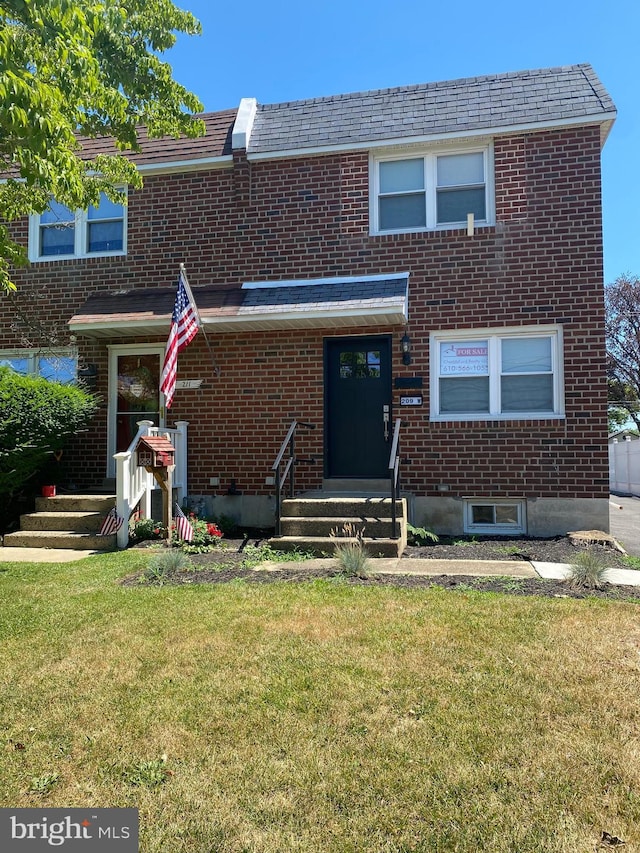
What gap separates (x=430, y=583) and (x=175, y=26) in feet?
26.3

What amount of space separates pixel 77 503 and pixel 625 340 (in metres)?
28.6

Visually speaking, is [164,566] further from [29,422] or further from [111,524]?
[29,422]

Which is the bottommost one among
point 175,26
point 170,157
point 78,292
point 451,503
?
point 451,503

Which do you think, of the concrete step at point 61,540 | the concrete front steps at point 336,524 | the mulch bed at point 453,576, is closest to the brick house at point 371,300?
the mulch bed at point 453,576

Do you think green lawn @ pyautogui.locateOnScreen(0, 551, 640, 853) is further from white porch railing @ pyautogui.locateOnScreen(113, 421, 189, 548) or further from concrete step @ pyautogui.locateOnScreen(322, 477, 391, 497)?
concrete step @ pyautogui.locateOnScreen(322, 477, 391, 497)

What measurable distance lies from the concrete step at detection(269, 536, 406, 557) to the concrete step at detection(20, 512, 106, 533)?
8.77 ft

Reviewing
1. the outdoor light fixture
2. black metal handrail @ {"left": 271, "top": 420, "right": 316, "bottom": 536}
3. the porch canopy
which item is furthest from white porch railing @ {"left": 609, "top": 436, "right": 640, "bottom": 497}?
black metal handrail @ {"left": 271, "top": 420, "right": 316, "bottom": 536}

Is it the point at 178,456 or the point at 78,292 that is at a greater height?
the point at 78,292

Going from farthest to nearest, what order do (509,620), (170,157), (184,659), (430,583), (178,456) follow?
(170,157), (178,456), (430,583), (509,620), (184,659)

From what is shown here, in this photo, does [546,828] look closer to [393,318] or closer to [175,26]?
[393,318]

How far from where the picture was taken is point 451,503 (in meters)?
8.99

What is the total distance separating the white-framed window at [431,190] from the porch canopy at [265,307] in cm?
101

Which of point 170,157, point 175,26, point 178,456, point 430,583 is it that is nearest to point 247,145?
point 170,157

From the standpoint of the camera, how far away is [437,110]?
970cm
